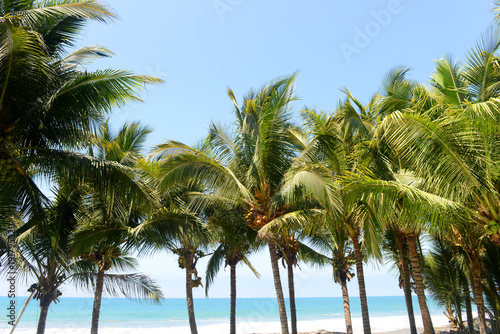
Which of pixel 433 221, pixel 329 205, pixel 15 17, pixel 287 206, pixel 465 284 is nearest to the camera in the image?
pixel 15 17

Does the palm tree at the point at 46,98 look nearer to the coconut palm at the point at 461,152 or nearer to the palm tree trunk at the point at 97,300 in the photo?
the coconut palm at the point at 461,152

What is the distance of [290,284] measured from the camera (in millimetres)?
14453

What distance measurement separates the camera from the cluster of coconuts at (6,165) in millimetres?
6174

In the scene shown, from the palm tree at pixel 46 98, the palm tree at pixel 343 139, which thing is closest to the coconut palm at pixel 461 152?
the palm tree at pixel 343 139

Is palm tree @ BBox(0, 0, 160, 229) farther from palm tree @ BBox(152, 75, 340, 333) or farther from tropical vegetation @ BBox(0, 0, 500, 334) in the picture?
palm tree @ BBox(152, 75, 340, 333)

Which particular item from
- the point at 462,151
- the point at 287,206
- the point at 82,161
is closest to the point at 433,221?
the point at 462,151

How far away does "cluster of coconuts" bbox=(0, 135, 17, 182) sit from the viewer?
617 cm

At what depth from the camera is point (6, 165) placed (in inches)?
244

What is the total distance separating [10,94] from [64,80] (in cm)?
98

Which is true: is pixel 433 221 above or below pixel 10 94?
below

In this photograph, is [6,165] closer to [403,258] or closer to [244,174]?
[244,174]

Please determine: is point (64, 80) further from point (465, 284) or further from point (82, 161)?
point (465, 284)

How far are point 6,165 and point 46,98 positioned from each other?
1389mm

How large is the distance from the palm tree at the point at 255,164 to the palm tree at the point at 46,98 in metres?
2.68
